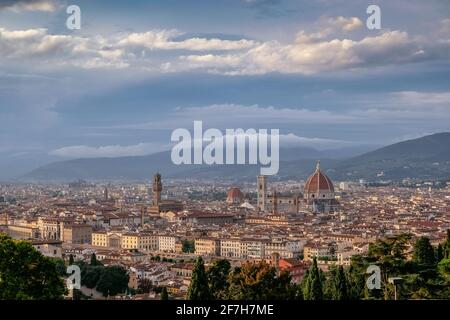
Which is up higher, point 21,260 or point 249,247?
point 21,260

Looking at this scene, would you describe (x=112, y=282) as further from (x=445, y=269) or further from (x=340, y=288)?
(x=445, y=269)

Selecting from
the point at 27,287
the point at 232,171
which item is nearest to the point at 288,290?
the point at 27,287

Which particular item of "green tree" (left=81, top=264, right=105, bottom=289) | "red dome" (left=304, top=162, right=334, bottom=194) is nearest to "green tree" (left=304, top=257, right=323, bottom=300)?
"green tree" (left=81, top=264, right=105, bottom=289)

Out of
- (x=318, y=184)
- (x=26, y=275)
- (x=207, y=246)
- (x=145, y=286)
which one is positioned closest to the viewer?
(x=26, y=275)

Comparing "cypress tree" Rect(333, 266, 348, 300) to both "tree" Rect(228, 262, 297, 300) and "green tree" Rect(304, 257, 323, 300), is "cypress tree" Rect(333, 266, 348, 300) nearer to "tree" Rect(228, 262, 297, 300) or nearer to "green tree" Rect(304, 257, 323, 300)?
"green tree" Rect(304, 257, 323, 300)

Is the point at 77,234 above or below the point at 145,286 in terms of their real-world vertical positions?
below

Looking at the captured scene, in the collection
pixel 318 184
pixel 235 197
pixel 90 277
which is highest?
pixel 318 184

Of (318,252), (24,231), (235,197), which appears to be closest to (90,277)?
(318,252)
